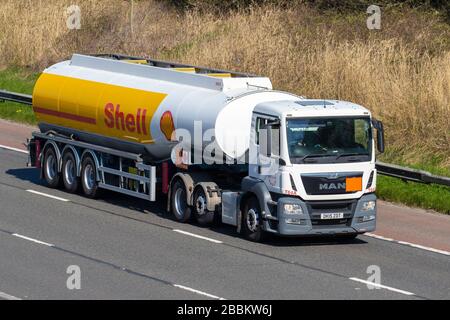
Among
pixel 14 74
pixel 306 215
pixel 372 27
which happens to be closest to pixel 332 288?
pixel 306 215

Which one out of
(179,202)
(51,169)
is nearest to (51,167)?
(51,169)

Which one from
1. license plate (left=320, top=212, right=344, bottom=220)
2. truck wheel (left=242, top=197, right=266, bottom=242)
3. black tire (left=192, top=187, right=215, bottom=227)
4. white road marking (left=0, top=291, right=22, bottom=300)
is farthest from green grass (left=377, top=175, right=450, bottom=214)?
white road marking (left=0, top=291, right=22, bottom=300)

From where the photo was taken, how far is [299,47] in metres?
33.3

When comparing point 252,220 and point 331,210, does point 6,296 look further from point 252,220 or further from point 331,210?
point 331,210

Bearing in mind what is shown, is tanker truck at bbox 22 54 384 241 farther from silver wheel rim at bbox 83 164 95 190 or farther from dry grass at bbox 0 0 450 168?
dry grass at bbox 0 0 450 168

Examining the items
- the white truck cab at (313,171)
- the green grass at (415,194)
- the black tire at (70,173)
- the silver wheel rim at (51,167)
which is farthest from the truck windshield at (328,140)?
the silver wheel rim at (51,167)

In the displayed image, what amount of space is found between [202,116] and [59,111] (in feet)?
16.3

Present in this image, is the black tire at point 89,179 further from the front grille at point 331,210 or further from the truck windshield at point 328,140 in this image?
the front grille at point 331,210

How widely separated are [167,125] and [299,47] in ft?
38.7

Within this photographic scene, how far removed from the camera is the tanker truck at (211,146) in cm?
2019

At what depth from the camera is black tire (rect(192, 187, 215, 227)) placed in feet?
71.1

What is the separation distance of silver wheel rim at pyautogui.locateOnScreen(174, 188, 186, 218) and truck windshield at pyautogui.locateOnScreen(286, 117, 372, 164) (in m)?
2.93

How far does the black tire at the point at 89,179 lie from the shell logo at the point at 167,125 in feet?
8.54

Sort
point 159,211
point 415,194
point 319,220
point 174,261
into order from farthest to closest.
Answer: point 415,194, point 159,211, point 319,220, point 174,261
